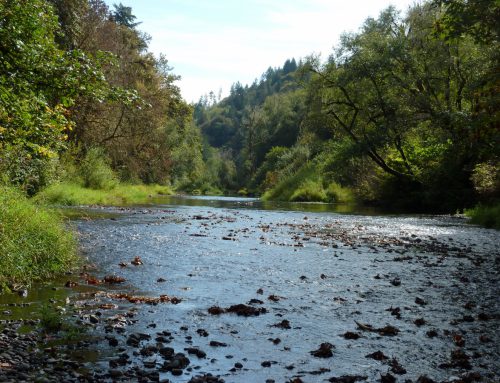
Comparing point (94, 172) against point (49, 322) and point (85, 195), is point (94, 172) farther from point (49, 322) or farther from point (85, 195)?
point (49, 322)

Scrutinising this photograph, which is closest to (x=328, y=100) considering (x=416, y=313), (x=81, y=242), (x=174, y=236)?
(x=174, y=236)

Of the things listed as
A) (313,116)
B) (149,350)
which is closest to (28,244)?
(149,350)

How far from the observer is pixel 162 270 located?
445 inches

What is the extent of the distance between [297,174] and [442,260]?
4482 cm

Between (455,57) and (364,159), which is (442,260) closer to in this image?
(455,57)

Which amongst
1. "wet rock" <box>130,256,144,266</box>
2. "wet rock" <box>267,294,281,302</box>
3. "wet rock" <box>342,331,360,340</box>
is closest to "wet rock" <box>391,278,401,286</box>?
"wet rock" <box>267,294,281,302</box>

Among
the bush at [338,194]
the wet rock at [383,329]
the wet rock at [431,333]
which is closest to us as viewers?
the wet rock at [431,333]

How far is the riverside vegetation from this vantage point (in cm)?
824

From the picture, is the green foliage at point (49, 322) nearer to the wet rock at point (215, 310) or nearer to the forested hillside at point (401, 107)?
the wet rock at point (215, 310)

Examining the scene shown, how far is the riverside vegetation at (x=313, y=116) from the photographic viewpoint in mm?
8242

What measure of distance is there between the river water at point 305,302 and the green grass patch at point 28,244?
919mm

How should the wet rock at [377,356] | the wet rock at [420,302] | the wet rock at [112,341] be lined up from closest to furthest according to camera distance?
the wet rock at [377,356], the wet rock at [112,341], the wet rock at [420,302]

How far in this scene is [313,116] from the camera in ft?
138

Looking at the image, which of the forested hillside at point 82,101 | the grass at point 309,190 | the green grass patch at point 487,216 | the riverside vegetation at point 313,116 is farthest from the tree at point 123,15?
the green grass patch at point 487,216
